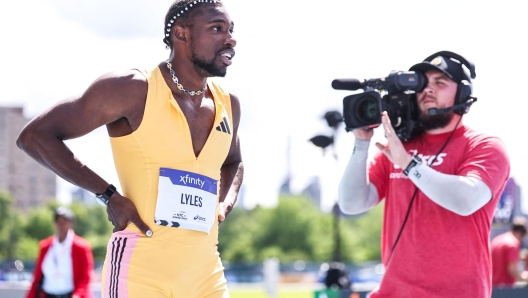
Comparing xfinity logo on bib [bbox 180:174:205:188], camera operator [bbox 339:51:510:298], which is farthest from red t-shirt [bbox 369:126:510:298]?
xfinity logo on bib [bbox 180:174:205:188]

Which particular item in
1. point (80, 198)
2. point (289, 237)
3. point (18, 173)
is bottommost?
point (289, 237)

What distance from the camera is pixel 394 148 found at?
134 inches

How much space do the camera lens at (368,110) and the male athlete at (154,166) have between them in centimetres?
76

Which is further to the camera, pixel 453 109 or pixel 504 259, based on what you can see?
pixel 504 259

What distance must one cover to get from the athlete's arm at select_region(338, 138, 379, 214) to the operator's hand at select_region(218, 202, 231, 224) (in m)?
0.61

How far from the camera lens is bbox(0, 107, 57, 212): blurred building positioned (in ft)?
231

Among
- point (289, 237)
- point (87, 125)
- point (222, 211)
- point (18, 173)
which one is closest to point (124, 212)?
point (87, 125)

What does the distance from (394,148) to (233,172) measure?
0.87 metres

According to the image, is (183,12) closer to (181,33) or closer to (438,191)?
(181,33)

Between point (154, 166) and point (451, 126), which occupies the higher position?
point (451, 126)

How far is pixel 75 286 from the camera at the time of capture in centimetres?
771

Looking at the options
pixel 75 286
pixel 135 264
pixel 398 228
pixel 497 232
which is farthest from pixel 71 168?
pixel 497 232

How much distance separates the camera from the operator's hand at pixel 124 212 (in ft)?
9.93

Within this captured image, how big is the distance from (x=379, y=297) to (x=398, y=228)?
35 cm
